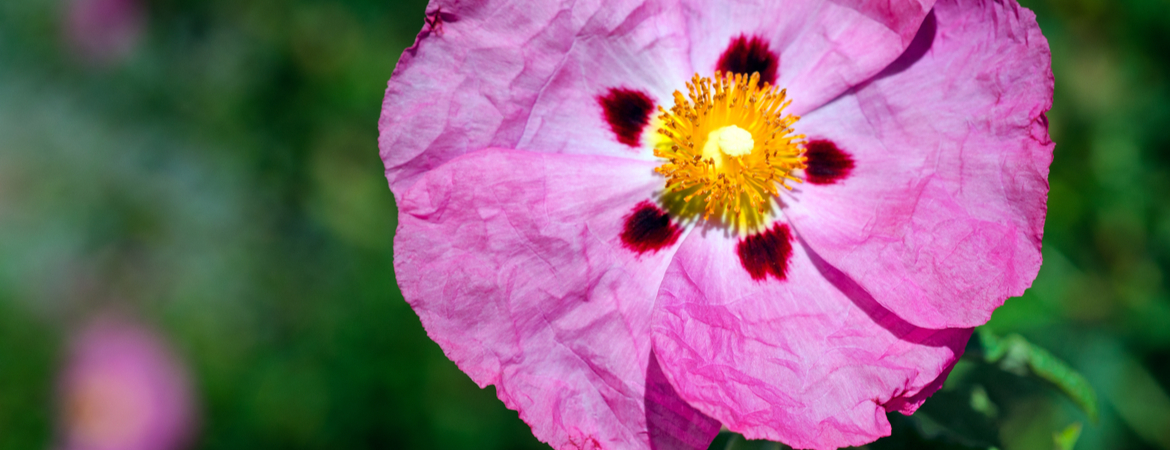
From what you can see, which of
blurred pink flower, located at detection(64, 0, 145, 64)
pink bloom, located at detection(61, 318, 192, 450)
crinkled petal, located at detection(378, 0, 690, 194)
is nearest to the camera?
crinkled petal, located at detection(378, 0, 690, 194)

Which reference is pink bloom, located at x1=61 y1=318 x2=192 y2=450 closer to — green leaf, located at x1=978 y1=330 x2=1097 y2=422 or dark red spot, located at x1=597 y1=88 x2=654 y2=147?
dark red spot, located at x1=597 y1=88 x2=654 y2=147

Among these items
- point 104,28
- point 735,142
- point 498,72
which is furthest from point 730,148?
point 104,28

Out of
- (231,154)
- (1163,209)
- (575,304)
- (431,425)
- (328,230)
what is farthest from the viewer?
(231,154)

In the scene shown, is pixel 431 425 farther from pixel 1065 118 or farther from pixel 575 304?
pixel 1065 118

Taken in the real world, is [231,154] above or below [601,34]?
below

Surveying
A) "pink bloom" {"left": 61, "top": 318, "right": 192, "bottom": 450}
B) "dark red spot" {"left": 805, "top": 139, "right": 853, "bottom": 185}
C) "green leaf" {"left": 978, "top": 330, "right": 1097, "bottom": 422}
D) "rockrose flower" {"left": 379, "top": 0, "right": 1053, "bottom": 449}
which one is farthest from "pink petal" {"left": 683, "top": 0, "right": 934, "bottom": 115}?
"pink bloom" {"left": 61, "top": 318, "right": 192, "bottom": 450}

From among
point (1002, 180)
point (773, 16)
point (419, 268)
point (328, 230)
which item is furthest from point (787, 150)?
point (328, 230)

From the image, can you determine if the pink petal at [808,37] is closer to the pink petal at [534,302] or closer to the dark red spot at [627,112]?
the dark red spot at [627,112]
